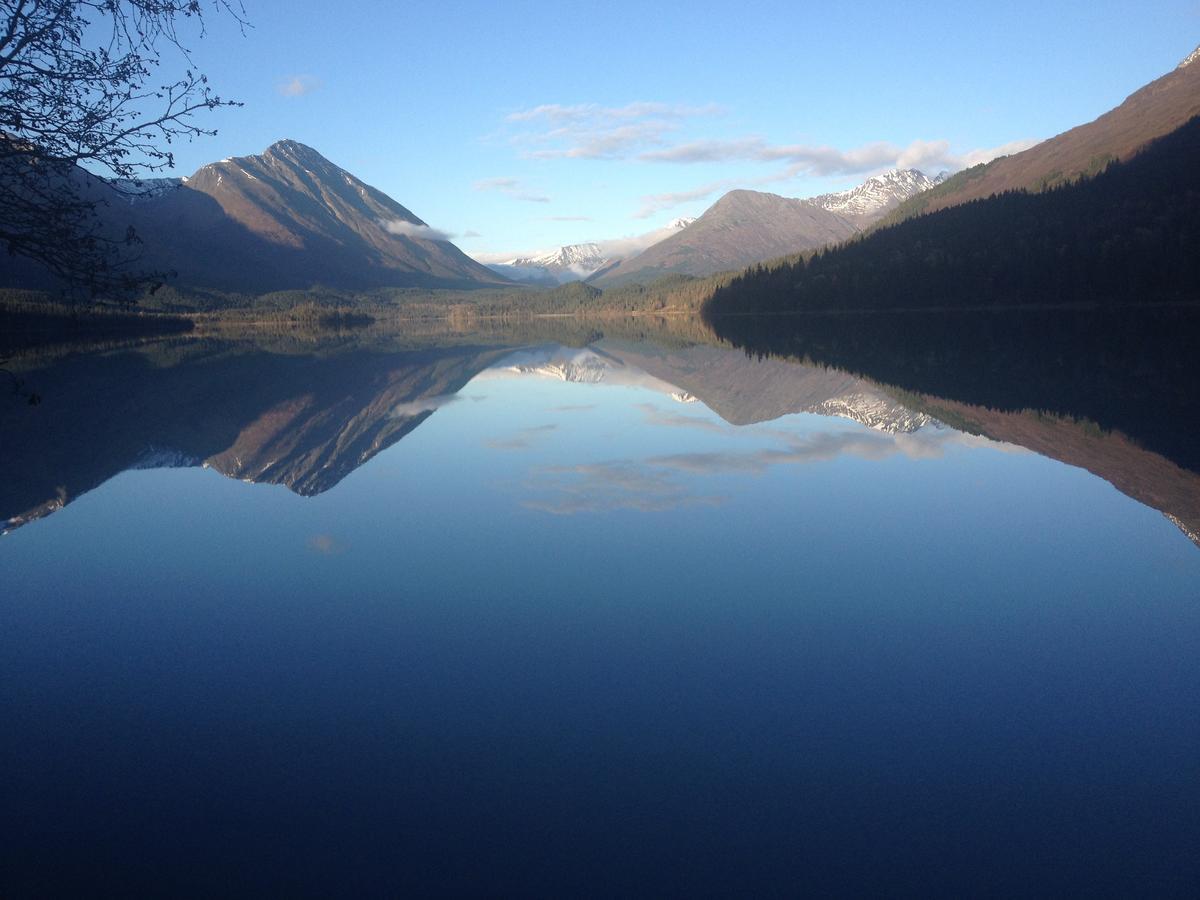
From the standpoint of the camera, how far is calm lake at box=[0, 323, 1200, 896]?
4.15m

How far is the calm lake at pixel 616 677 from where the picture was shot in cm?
415

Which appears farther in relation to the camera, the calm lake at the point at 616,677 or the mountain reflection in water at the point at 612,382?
the mountain reflection in water at the point at 612,382

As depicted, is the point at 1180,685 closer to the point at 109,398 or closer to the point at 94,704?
the point at 94,704

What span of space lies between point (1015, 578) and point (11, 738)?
27.6 feet

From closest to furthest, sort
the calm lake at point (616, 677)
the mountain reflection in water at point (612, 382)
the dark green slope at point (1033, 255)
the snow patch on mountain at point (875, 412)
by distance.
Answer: the calm lake at point (616, 677) → the mountain reflection in water at point (612, 382) → the snow patch on mountain at point (875, 412) → the dark green slope at point (1033, 255)

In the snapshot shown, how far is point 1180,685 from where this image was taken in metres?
5.61

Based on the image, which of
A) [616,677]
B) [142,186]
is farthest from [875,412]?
[142,186]

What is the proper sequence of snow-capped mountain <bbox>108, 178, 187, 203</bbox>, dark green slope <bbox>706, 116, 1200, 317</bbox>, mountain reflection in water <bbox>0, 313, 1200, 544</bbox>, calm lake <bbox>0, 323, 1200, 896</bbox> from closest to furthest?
calm lake <bbox>0, 323, 1200, 896</bbox>
snow-capped mountain <bbox>108, 178, 187, 203</bbox>
mountain reflection in water <bbox>0, 313, 1200, 544</bbox>
dark green slope <bbox>706, 116, 1200, 317</bbox>

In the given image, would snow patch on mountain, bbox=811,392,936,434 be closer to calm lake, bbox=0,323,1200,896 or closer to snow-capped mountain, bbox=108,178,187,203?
calm lake, bbox=0,323,1200,896

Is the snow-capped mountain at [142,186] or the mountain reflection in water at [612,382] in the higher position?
the snow-capped mountain at [142,186]

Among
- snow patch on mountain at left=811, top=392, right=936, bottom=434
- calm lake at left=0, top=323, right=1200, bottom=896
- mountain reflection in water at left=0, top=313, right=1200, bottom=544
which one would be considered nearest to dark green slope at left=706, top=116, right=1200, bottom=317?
mountain reflection in water at left=0, top=313, right=1200, bottom=544

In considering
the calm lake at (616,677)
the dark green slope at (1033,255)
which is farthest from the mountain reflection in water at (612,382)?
the dark green slope at (1033,255)

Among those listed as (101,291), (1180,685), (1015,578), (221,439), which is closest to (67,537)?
Result: (101,291)

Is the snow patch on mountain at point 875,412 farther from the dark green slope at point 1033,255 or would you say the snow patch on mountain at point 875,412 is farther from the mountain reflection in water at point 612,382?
the dark green slope at point 1033,255
